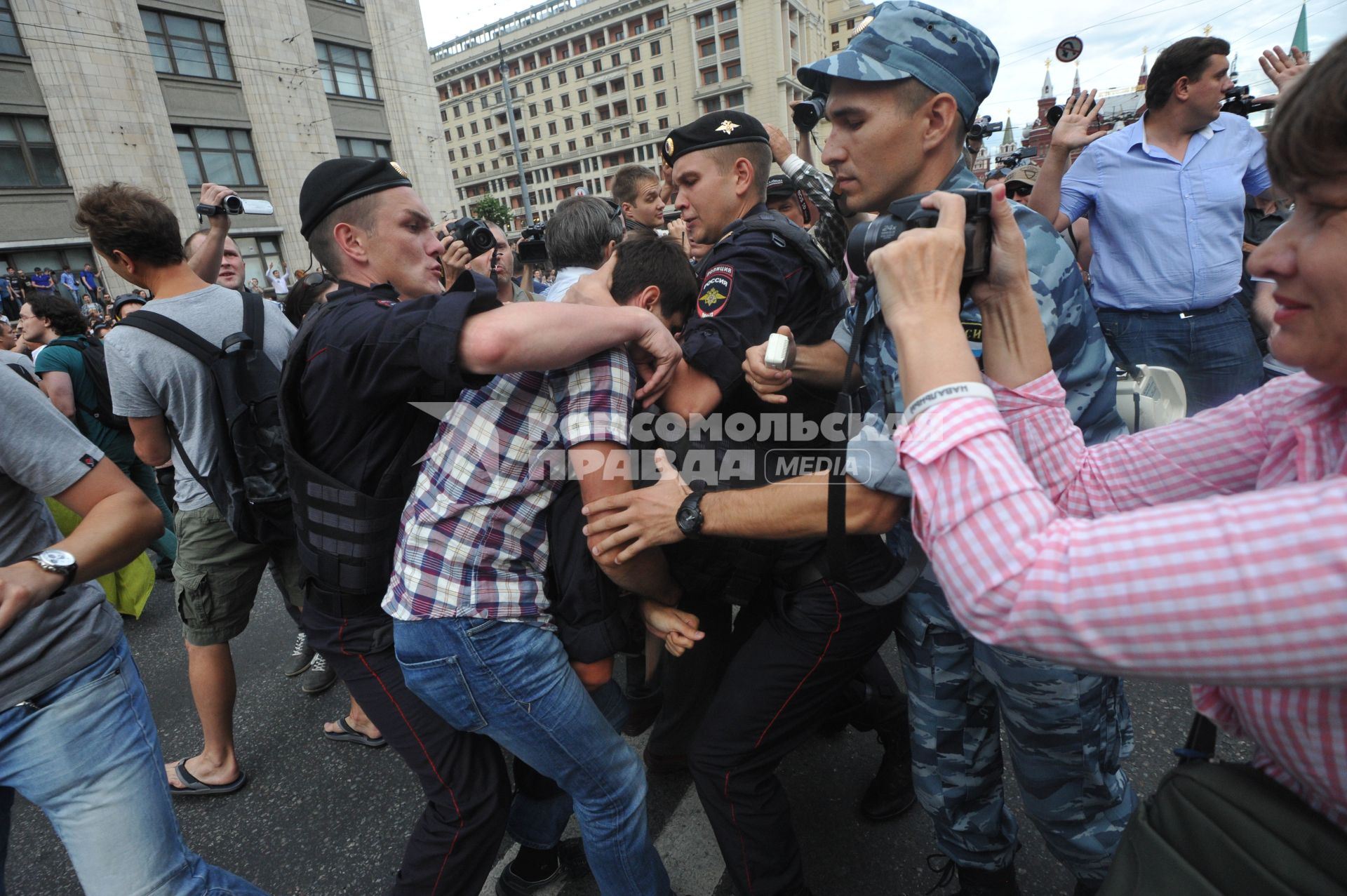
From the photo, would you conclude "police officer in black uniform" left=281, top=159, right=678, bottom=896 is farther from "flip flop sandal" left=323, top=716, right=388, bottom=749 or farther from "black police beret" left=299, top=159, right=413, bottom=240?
"flip flop sandal" left=323, top=716, right=388, bottom=749

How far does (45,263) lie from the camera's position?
18.4 metres

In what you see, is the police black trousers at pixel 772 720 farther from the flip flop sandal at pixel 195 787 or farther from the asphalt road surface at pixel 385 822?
the flip flop sandal at pixel 195 787

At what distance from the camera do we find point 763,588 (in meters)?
1.97

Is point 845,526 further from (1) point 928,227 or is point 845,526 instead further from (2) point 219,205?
(2) point 219,205

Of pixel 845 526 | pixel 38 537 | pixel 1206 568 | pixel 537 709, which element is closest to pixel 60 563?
pixel 38 537

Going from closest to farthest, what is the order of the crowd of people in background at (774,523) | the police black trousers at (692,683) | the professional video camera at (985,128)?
the crowd of people in background at (774,523) < the police black trousers at (692,683) < the professional video camera at (985,128)

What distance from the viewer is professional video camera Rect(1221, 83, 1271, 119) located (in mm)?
3221

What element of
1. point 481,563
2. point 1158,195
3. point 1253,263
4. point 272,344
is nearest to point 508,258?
point 272,344

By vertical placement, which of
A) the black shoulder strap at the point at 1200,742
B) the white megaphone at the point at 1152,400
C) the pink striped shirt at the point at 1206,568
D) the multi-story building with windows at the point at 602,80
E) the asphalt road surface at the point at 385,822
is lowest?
the asphalt road surface at the point at 385,822

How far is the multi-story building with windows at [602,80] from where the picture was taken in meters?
53.7

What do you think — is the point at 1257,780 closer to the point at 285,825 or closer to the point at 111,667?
the point at 111,667

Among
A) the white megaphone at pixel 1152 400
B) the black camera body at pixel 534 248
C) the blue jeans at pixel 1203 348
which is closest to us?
the white megaphone at pixel 1152 400

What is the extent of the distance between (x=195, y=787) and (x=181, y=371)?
1.74m

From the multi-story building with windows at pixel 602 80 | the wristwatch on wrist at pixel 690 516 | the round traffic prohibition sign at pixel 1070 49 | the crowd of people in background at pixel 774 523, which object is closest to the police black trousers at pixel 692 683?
the crowd of people in background at pixel 774 523
